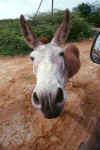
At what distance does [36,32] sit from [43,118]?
26.1ft

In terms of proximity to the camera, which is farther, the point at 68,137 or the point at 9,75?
the point at 9,75

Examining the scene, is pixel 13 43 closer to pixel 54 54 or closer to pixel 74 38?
pixel 74 38

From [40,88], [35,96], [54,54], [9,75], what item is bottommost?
[9,75]

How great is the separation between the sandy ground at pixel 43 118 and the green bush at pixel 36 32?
3.57m

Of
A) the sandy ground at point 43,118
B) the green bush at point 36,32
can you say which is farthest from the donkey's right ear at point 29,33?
the green bush at point 36,32

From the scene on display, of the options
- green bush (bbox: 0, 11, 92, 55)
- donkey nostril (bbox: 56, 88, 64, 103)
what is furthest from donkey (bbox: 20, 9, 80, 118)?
green bush (bbox: 0, 11, 92, 55)

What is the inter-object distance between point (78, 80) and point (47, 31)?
21.1 ft

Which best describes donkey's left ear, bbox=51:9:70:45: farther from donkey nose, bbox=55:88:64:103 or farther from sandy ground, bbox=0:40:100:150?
sandy ground, bbox=0:40:100:150

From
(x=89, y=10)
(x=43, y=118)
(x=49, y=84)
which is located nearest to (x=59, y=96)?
(x=49, y=84)

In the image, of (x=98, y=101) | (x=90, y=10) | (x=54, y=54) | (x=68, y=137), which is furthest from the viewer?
(x=90, y=10)

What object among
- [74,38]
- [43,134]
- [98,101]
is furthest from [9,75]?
[74,38]

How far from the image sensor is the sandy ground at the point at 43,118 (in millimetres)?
2459

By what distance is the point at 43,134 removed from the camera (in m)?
2.62

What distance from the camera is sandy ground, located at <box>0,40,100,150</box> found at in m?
2.46
